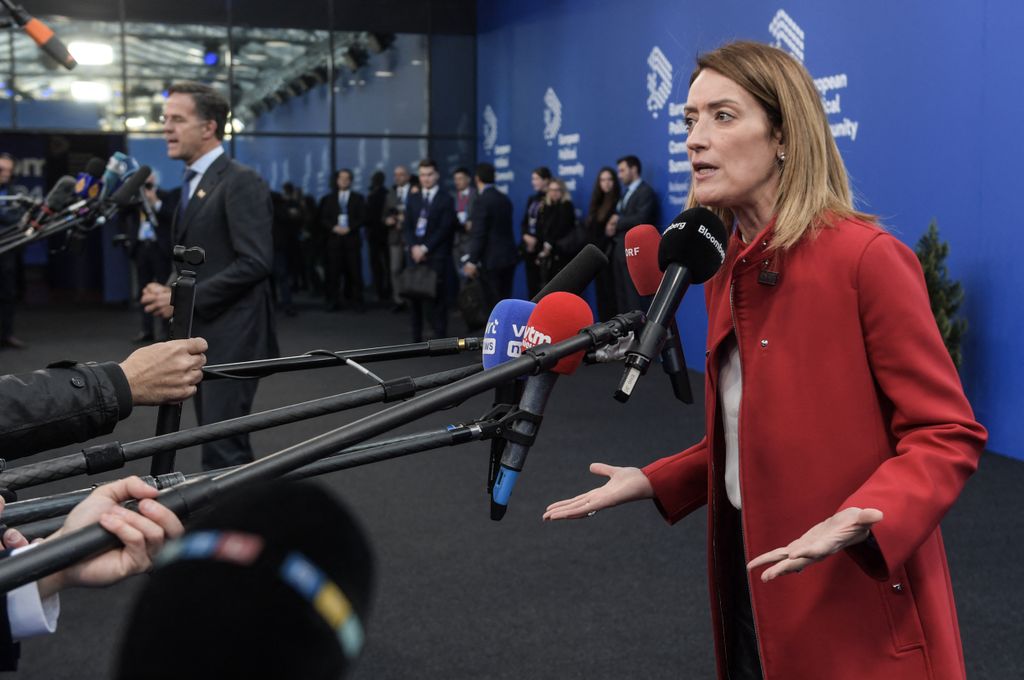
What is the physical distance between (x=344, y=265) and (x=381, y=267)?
2.18ft

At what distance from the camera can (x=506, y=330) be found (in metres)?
1.62

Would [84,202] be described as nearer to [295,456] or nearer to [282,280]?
[295,456]

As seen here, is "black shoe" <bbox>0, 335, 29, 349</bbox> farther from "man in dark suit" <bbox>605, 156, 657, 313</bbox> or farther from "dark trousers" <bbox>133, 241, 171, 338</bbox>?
"man in dark suit" <bbox>605, 156, 657, 313</bbox>

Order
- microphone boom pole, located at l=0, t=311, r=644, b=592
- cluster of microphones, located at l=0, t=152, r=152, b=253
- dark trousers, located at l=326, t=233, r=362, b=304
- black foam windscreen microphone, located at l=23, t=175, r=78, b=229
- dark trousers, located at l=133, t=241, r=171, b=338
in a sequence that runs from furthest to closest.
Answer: dark trousers, located at l=326, t=233, r=362, b=304 → dark trousers, located at l=133, t=241, r=171, b=338 → black foam windscreen microphone, located at l=23, t=175, r=78, b=229 → cluster of microphones, located at l=0, t=152, r=152, b=253 → microphone boom pole, located at l=0, t=311, r=644, b=592

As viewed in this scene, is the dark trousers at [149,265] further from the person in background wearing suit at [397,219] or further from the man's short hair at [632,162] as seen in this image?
the man's short hair at [632,162]

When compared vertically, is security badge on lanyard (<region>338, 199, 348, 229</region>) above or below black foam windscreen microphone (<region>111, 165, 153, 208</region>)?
below

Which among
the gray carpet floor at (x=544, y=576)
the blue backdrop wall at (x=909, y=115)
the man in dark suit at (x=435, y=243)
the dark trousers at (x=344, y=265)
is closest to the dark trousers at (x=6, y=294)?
the man in dark suit at (x=435, y=243)

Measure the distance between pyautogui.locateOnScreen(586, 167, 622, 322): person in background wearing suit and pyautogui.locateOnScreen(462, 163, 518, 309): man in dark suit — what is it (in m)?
0.85

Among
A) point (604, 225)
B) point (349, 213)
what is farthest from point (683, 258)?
point (349, 213)

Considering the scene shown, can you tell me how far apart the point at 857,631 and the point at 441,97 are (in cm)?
1466

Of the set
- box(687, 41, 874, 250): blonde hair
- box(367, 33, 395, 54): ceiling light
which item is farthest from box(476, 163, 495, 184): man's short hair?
box(687, 41, 874, 250): blonde hair

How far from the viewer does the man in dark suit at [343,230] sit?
1439 centimetres

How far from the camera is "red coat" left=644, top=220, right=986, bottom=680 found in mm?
1550

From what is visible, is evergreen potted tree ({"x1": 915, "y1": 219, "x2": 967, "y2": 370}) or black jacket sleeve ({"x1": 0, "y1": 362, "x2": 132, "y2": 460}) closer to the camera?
black jacket sleeve ({"x1": 0, "y1": 362, "x2": 132, "y2": 460})
